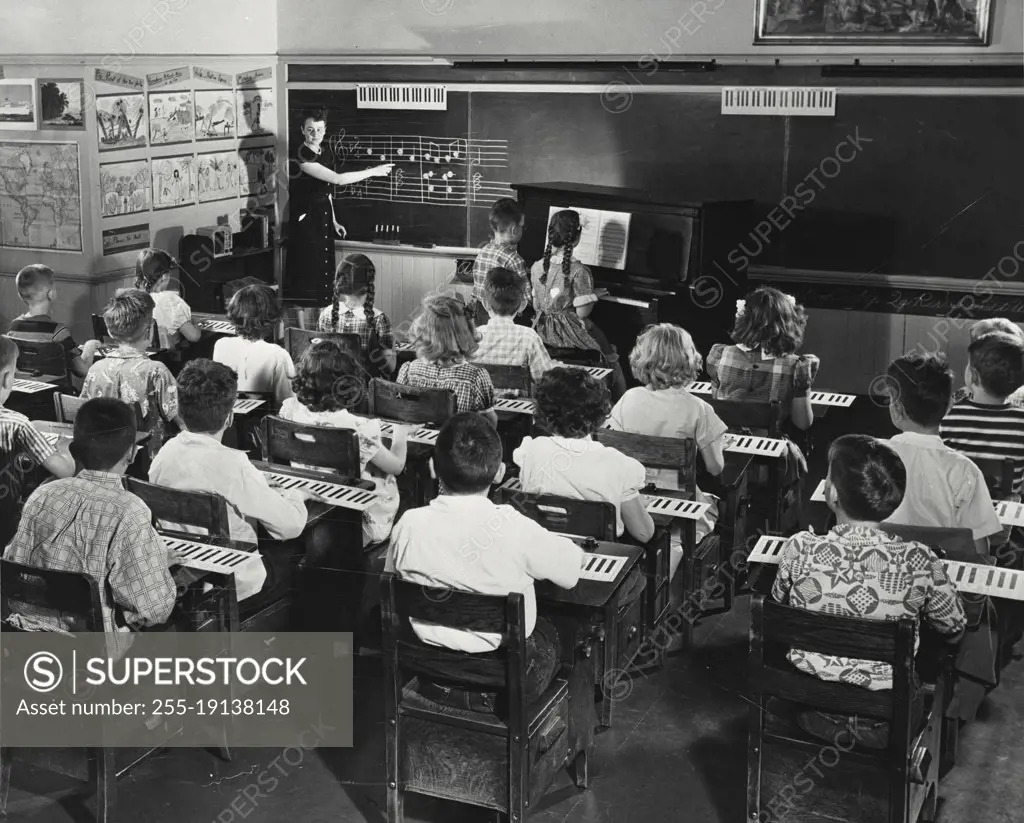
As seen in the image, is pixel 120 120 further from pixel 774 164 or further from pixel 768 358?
pixel 768 358

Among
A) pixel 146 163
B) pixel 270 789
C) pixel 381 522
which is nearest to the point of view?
pixel 270 789

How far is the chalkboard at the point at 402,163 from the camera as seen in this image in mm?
9727

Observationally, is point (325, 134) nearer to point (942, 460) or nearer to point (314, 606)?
point (314, 606)

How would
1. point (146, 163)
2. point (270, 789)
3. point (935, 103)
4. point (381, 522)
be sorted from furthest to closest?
point (146, 163) → point (935, 103) → point (381, 522) → point (270, 789)

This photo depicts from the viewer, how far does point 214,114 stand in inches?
388

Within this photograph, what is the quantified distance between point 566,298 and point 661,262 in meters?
0.94

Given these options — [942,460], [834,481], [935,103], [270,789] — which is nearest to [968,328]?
[935,103]

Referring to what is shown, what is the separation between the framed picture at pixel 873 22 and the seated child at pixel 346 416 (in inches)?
201

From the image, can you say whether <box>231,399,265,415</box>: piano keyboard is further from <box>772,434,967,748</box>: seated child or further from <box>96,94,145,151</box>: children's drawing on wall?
<box>96,94,145,151</box>: children's drawing on wall

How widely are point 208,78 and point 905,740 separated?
27.0ft

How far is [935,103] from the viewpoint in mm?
8203

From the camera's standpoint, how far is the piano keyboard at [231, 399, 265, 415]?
5.49 m

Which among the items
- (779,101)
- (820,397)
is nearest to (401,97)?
(779,101)

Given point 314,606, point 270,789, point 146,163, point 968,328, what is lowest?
point 270,789
